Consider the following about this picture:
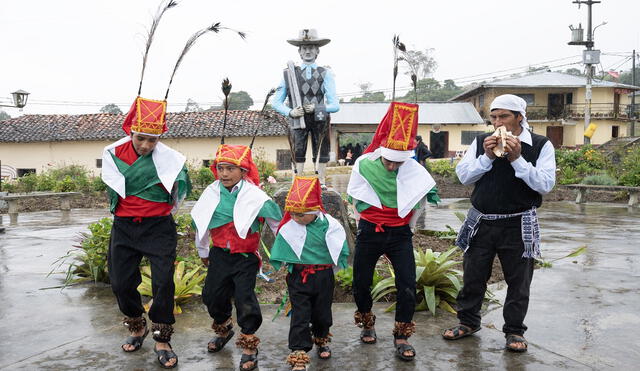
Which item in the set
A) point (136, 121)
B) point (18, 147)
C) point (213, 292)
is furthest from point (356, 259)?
point (18, 147)

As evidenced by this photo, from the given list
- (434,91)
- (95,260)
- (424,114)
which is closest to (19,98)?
(95,260)

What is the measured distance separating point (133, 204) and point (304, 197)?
117 centimetres

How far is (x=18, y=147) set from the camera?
1183 inches

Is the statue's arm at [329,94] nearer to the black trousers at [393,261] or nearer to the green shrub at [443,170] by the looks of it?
the black trousers at [393,261]

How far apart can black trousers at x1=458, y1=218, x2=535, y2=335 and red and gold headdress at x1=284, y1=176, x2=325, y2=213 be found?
1.25 metres

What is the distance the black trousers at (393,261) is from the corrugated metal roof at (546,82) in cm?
3428

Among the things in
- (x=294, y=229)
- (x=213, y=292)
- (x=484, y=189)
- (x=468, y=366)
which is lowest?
(x=468, y=366)

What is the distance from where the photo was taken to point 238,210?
388 centimetres

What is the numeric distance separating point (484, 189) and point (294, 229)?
1393mm

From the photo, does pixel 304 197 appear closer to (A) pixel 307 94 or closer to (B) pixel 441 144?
(A) pixel 307 94

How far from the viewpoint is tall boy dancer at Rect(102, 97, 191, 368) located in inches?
152

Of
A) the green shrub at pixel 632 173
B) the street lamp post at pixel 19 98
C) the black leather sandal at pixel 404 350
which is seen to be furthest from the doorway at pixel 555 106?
the black leather sandal at pixel 404 350

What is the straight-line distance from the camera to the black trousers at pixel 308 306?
144 inches

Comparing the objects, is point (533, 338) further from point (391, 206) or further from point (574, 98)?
point (574, 98)
